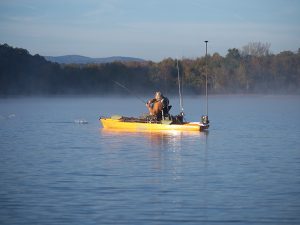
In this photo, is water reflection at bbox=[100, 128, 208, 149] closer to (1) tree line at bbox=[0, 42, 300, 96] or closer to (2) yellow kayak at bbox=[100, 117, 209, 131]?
(2) yellow kayak at bbox=[100, 117, 209, 131]

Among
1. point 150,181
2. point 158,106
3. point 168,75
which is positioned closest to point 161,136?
point 158,106

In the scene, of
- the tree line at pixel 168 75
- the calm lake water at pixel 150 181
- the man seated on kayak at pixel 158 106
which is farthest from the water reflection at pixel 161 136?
the tree line at pixel 168 75

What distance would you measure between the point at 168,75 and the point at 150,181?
407 ft

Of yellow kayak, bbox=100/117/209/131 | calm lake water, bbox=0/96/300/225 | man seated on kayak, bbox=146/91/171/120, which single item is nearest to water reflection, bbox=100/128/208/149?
calm lake water, bbox=0/96/300/225

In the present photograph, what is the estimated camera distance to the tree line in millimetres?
146500

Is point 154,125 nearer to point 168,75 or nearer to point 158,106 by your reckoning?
point 158,106

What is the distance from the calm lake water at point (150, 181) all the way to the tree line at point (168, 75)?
107391 millimetres

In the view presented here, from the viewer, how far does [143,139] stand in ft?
129

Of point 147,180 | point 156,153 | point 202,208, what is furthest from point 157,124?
point 202,208

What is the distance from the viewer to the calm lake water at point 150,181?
18078 mm

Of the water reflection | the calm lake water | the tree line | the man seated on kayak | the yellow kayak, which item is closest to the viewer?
the calm lake water

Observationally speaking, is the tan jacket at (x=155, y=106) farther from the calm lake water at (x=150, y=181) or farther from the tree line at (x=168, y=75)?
the tree line at (x=168, y=75)

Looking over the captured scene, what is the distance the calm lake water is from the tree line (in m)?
A: 107

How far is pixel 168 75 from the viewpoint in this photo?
14688 cm
